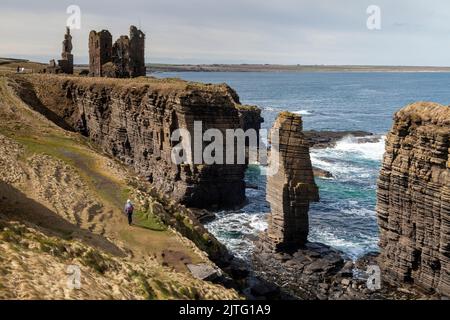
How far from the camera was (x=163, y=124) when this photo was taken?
2281 inches

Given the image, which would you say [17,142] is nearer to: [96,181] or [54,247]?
[96,181]

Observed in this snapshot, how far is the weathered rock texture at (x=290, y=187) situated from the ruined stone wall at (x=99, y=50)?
2822 inches

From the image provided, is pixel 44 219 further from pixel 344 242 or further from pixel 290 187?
pixel 344 242

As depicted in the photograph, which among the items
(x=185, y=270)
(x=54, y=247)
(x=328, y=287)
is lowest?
(x=328, y=287)

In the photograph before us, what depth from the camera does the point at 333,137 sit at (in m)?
102

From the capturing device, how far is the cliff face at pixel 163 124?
5409 centimetres

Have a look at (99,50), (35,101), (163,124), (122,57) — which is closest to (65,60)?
(99,50)

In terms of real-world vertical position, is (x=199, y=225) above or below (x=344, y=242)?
above

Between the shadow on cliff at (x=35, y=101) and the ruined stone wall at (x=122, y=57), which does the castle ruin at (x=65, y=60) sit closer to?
the ruined stone wall at (x=122, y=57)

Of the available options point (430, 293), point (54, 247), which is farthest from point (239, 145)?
point (54, 247)

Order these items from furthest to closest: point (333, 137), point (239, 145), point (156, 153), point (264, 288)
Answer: point (333, 137) → point (156, 153) → point (239, 145) → point (264, 288)

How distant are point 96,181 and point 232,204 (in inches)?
970

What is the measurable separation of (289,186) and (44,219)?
2019 centimetres

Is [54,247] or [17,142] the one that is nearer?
[54,247]
